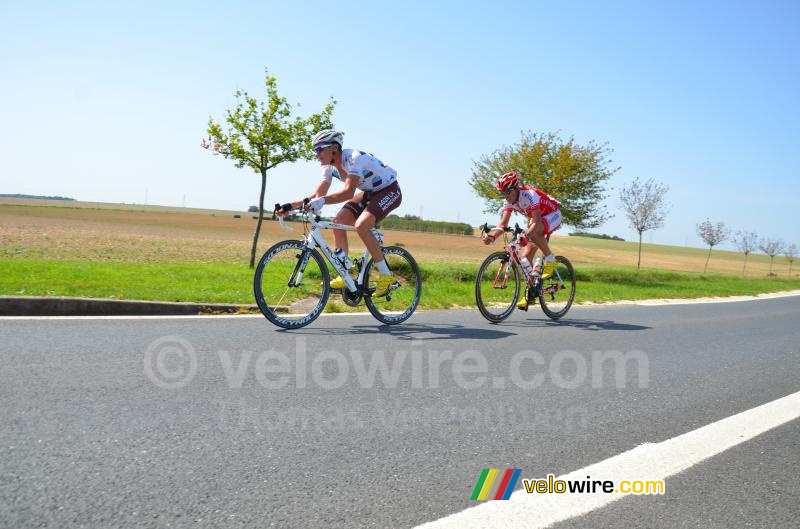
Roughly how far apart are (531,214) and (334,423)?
6018 mm

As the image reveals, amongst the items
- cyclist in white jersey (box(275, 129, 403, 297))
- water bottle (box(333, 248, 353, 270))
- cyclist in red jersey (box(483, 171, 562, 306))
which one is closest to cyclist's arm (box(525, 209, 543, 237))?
cyclist in red jersey (box(483, 171, 562, 306))

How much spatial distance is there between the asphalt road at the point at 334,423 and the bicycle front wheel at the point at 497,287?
147 cm

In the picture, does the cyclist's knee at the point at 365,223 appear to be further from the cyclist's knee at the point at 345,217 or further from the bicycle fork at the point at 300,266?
the bicycle fork at the point at 300,266

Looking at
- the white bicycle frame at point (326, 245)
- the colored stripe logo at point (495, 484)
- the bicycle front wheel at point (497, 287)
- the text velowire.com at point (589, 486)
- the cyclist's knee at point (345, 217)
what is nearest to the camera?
the colored stripe logo at point (495, 484)

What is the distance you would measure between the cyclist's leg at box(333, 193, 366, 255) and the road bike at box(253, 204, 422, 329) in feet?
0.42

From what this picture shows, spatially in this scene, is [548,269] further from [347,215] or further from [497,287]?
[347,215]

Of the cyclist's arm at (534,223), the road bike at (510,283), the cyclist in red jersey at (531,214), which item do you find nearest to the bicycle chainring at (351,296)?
the road bike at (510,283)

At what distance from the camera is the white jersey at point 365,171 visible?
6812mm

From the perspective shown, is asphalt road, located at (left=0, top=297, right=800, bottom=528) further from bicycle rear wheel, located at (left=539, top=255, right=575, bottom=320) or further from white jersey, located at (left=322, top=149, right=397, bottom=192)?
bicycle rear wheel, located at (left=539, top=255, right=575, bottom=320)

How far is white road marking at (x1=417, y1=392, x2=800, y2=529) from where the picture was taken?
2.21 m

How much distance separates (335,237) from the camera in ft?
23.0

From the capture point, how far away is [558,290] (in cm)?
927

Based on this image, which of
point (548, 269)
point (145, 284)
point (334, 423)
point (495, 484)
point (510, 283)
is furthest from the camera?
point (145, 284)

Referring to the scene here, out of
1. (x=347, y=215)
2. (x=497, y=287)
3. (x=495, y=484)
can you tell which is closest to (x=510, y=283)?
(x=497, y=287)
